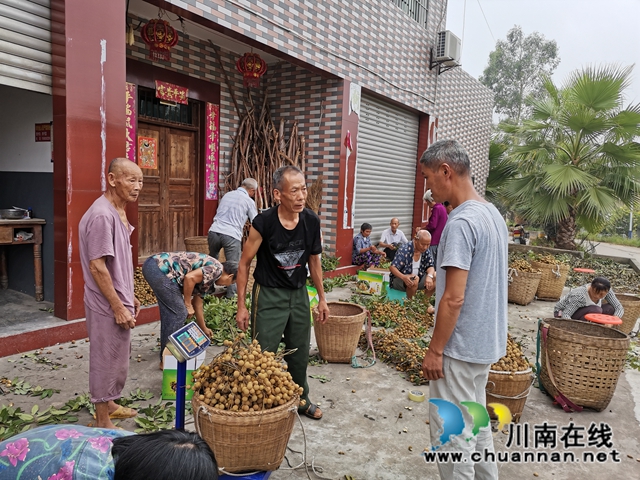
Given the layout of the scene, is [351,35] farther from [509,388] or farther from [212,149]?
[509,388]

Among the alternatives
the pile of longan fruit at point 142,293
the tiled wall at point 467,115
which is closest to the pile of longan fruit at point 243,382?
the pile of longan fruit at point 142,293

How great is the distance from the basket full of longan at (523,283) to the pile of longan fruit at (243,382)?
6215 mm

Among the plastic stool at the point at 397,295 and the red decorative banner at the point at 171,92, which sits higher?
the red decorative banner at the point at 171,92

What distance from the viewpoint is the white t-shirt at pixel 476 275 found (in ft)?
7.34

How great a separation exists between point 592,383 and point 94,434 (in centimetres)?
384

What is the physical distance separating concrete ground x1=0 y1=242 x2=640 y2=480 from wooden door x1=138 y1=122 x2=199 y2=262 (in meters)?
2.86

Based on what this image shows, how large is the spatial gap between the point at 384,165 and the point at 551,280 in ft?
14.5

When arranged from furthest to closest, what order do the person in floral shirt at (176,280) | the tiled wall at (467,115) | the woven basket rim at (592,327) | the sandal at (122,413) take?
the tiled wall at (467,115)
the person in floral shirt at (176,280)
the woven basket rim at (592,327)
the sandal at (122,413)

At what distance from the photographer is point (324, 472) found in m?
2.93

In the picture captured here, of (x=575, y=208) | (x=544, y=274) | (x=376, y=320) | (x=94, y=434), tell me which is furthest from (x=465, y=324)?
(x=575, y=208)

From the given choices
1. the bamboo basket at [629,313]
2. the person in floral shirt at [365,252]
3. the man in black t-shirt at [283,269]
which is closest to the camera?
the man in black t-shirt at [283,269]

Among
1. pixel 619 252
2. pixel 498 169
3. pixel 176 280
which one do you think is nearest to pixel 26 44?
pixel 176 280

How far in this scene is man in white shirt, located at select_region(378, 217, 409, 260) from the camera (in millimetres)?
9859

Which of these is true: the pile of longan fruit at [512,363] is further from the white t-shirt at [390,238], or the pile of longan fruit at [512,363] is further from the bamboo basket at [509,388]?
the white t-shirt at [390,238]
